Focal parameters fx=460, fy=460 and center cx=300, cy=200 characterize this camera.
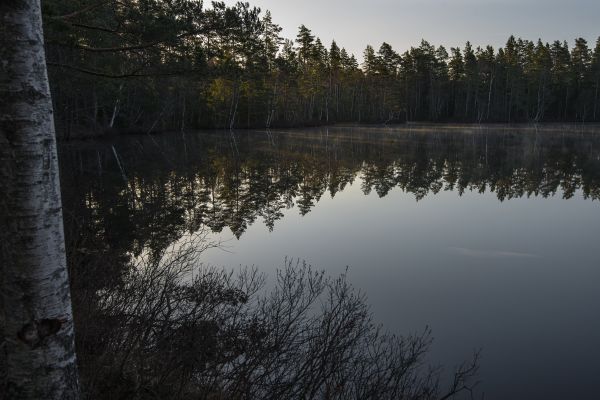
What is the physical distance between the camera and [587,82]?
8450 cm

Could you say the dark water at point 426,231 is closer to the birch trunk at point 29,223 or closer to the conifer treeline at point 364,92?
the birch trunk at point 29,223

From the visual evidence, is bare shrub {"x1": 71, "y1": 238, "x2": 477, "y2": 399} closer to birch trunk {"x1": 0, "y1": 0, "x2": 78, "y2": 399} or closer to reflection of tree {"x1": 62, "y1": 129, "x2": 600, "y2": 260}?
birch trunk {"x1": 0, "y1": 0, "x2": 78, "y2": 399}

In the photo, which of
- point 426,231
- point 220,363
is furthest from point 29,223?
point 426,231

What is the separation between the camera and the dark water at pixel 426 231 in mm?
7414

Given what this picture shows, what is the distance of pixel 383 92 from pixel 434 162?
58.7m

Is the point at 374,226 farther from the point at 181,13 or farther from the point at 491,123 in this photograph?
the point at 491,123

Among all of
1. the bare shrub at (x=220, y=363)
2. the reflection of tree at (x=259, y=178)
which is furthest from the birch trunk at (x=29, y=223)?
the reflection of tree at (x=259, y=178)

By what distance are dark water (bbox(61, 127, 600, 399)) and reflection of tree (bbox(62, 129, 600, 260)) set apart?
0.10m

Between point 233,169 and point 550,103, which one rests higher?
point 550,103

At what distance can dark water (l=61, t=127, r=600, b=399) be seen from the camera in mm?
7414

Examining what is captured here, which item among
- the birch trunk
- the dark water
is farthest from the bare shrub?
the birch trunk

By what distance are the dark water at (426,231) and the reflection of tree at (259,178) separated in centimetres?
10

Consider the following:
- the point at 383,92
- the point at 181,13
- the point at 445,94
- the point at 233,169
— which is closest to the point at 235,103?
the point at 383,92

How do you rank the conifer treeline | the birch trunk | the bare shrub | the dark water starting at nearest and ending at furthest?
the birch trunk < the bare shrub < the dark water < the conifer treeline
